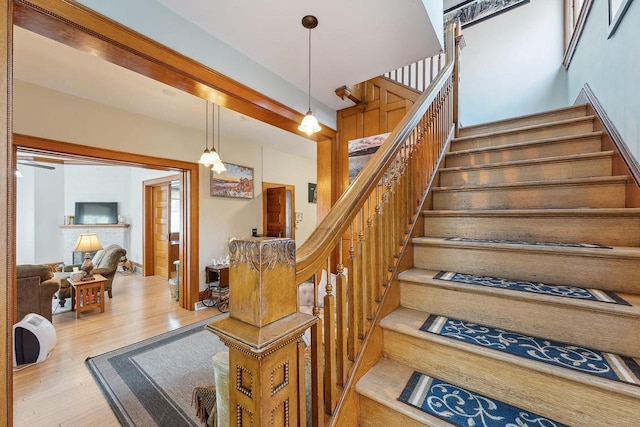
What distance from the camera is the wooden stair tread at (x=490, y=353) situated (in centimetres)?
81

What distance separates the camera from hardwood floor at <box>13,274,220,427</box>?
6.06 ft

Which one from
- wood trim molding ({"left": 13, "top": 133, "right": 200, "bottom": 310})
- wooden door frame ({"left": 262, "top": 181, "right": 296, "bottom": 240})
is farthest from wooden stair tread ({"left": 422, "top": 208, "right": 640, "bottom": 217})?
wooden door frame ({"left": 262, "top": 181, "right": 296, "bottom": 240})

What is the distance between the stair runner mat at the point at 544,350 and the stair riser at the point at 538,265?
347 mm

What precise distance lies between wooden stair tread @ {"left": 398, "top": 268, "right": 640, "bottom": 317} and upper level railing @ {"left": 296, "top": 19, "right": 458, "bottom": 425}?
0.16m

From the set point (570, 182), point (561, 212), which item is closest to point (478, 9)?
point (570, 182)

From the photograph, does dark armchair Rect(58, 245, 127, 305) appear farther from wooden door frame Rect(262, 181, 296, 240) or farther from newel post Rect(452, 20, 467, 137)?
newel post Rect(452, 20, 467, 137)

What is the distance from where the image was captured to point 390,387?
1088 millimetres

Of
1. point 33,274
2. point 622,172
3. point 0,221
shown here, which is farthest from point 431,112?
A: point 33,274

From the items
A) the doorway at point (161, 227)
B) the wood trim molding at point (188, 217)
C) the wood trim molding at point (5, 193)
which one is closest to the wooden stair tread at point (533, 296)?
the wood trim molding at point (5, 193)

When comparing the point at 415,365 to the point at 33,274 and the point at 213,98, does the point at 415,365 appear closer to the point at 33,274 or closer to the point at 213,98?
the point at 213,98

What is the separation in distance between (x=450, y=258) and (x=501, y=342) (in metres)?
0.56

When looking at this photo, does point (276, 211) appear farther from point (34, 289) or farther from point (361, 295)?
point (361, 295)

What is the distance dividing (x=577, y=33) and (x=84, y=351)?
5923 mm

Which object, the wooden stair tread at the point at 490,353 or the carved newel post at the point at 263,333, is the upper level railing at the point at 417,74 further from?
the carved newel post at the point at 263,333
